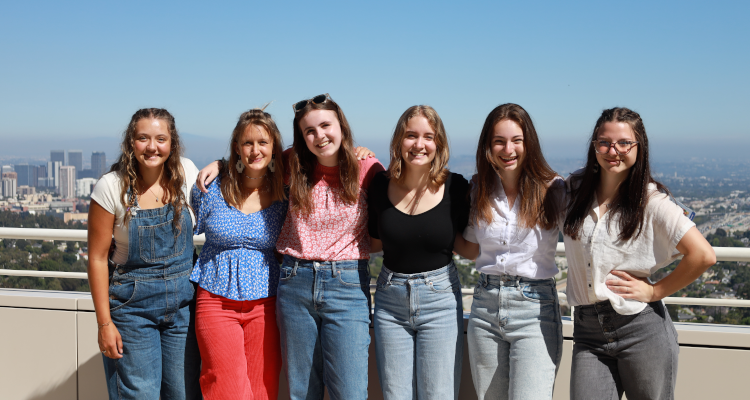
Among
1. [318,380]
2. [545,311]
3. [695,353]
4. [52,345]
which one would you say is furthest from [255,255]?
[695,353]

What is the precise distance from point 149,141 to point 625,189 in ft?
6.94

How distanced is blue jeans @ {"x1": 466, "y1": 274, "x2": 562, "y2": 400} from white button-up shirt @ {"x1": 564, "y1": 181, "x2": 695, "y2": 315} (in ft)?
0.53

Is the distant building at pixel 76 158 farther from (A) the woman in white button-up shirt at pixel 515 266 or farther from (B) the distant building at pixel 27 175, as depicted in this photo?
(A) the woman in white button-up shirt at pixel 515 266

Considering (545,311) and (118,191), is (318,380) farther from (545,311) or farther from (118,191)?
(118,191)

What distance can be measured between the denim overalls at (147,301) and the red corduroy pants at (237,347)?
0.50 feet

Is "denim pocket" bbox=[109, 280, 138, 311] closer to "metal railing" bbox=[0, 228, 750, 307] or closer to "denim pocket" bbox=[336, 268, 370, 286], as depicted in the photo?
"metal railing" bbox=[0, 228, 750, 307]

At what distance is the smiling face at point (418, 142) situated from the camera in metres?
2.33

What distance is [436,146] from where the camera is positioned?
240 cm

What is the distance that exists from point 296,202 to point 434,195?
26.1 inches

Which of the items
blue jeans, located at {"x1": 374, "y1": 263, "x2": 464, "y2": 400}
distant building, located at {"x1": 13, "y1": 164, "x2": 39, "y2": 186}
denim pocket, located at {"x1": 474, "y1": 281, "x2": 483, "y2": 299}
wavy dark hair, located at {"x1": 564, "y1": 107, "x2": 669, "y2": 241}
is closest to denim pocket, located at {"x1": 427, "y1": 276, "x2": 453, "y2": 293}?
blue jeans, located at {"x1": 374, "y1": 263, "x2": 464, "y2": 400}

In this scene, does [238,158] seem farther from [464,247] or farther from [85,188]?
[85,188]

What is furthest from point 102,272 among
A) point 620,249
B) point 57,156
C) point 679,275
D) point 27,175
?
point 57,156

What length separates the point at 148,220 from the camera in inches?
91.8

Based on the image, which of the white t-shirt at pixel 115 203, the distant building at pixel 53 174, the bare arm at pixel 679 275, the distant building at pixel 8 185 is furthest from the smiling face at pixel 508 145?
the distant building at pixel 53 174
